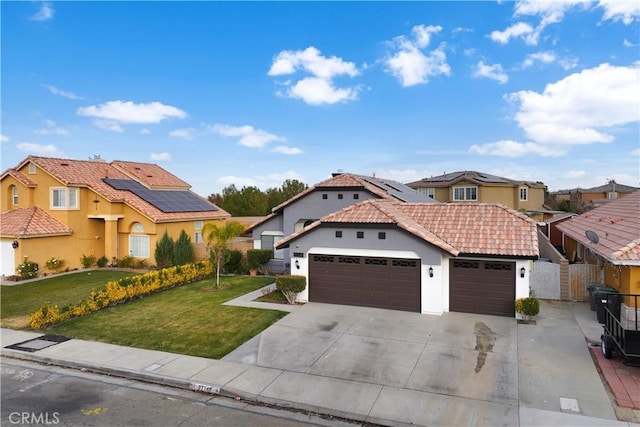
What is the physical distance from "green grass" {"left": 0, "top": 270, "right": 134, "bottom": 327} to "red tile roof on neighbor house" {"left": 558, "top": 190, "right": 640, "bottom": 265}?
18.9 metres

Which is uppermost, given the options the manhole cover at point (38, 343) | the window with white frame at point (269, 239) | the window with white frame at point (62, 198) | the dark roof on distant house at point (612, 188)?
the dark roof on distant house at point (612, 188)

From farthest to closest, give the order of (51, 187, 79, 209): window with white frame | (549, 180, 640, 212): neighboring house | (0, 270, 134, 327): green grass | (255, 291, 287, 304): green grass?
(549, 180, 640, 212): neighboring house, (51, 187, 79, 209): window with white frame, (255, 291, 287, 304): green grass, (0, 270, 134, 327): green grass

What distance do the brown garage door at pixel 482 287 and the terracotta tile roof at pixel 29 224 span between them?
21.4m

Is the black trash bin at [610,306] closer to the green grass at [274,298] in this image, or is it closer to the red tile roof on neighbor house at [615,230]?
the red tile roof on neighbor house at [615,230]

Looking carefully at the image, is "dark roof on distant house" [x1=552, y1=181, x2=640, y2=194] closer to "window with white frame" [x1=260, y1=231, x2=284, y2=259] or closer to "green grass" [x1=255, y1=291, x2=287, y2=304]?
"window with white frame" [x1=260, y1=231, x2=284, y2=259]

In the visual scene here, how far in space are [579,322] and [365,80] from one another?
1780 cm

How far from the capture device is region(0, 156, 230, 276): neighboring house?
2300 cm

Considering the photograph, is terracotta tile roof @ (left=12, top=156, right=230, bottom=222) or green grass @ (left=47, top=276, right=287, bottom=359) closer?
green grass @ (left=47, top=276, right=287, bottom=359)

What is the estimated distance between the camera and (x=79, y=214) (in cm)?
2453

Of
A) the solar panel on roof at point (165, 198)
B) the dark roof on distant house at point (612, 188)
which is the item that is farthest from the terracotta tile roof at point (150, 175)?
the dark roof on distant house at point (612, 188)

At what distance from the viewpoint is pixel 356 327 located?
13062mm

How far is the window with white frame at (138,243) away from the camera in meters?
24.9

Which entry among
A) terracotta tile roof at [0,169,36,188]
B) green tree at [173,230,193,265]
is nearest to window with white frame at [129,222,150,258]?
green tree at [173,230,193,265]

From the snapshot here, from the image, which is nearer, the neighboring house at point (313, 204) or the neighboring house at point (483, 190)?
the neighboring house at point (313, 204)
